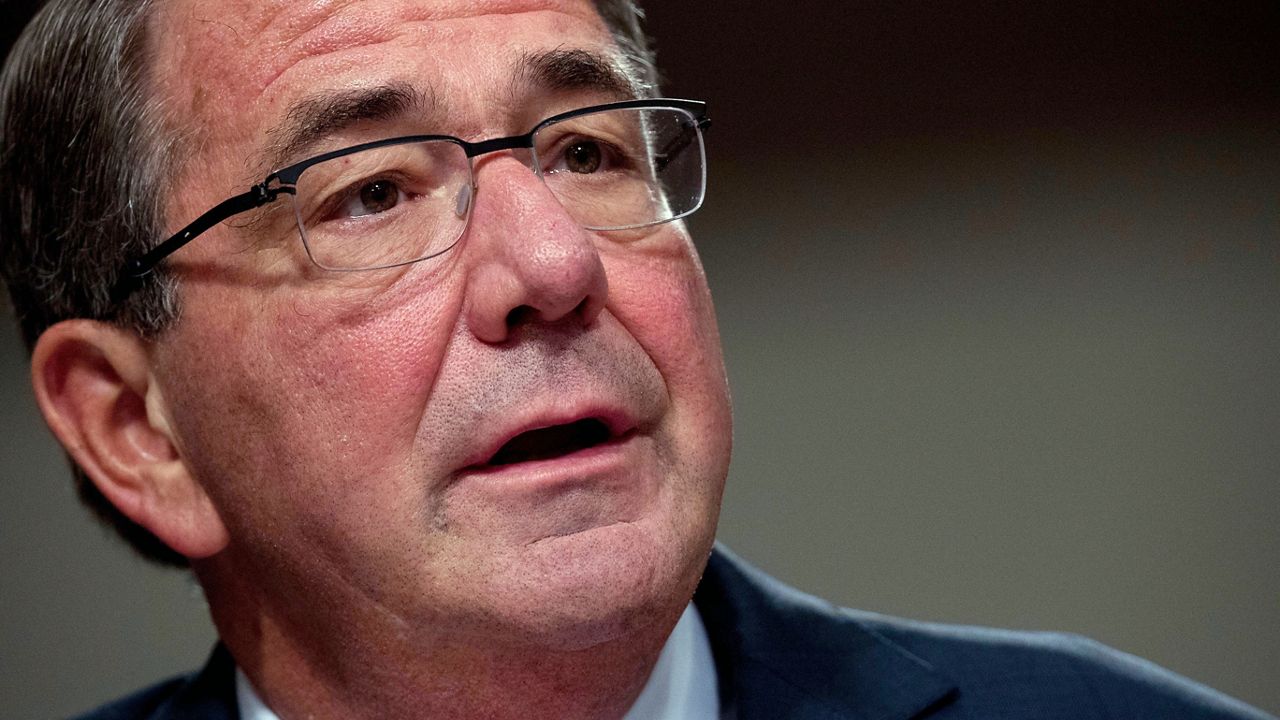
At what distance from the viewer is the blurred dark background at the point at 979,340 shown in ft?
9.11

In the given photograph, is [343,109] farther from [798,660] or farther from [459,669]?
[798,660]

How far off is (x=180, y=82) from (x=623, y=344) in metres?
0.66

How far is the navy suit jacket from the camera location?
1751 millimetres

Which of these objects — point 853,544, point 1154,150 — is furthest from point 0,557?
point 1154,150

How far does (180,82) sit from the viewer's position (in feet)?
5.16

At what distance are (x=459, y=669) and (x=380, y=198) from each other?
1.85 feet

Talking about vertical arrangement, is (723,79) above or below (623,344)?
below

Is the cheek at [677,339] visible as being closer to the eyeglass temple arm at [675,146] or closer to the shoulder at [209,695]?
the eyeglass temple arm at [675,146]

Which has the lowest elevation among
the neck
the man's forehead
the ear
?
the neck

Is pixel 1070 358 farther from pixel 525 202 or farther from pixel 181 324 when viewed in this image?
pixel 181 324

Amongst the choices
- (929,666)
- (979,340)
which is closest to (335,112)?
(929,666)

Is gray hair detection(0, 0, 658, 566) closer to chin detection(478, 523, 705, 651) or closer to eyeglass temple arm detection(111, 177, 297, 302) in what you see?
eyeglass temple arm detection(111, 177, 297, 302)

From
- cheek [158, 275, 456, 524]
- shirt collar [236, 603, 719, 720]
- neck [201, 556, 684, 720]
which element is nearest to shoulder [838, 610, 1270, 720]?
shirt collar [236, 603, 719, 720]

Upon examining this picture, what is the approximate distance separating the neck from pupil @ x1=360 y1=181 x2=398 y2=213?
18.8 inches
